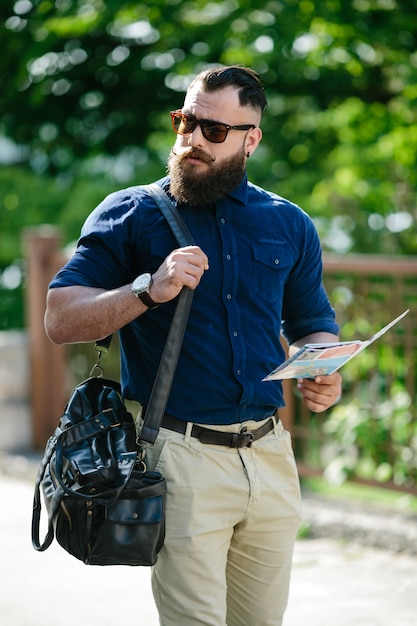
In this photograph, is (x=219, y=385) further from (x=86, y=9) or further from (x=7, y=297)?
(x=7, y=297)

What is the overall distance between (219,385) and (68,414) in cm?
41

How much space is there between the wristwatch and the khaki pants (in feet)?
1.26

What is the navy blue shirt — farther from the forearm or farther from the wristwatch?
the wristwatch

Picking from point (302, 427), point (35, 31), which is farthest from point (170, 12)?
point (302, 427)

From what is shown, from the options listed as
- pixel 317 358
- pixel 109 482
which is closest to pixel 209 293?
pixel 317 358

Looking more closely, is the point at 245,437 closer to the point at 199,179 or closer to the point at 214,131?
the point at 199,179

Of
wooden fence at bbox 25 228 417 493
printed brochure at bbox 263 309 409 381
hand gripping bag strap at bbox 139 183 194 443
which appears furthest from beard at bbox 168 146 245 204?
wooden fence at bbox 25 228 417 493

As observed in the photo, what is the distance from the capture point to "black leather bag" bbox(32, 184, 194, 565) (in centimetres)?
258

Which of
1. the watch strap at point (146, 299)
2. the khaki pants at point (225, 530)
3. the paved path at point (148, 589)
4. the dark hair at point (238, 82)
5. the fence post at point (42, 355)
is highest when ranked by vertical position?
the dark hair at point (238, 82)

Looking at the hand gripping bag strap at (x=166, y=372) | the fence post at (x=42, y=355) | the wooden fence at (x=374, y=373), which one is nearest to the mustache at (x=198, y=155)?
the hand gripping bag strap at (x=166, y=372)

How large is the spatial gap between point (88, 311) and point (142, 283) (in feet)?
0.54

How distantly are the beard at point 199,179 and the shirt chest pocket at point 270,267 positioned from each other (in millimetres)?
200

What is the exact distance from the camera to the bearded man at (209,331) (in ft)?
9.00

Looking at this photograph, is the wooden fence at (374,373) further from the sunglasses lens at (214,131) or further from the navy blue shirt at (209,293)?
the sunglasses lens at (214,131)
